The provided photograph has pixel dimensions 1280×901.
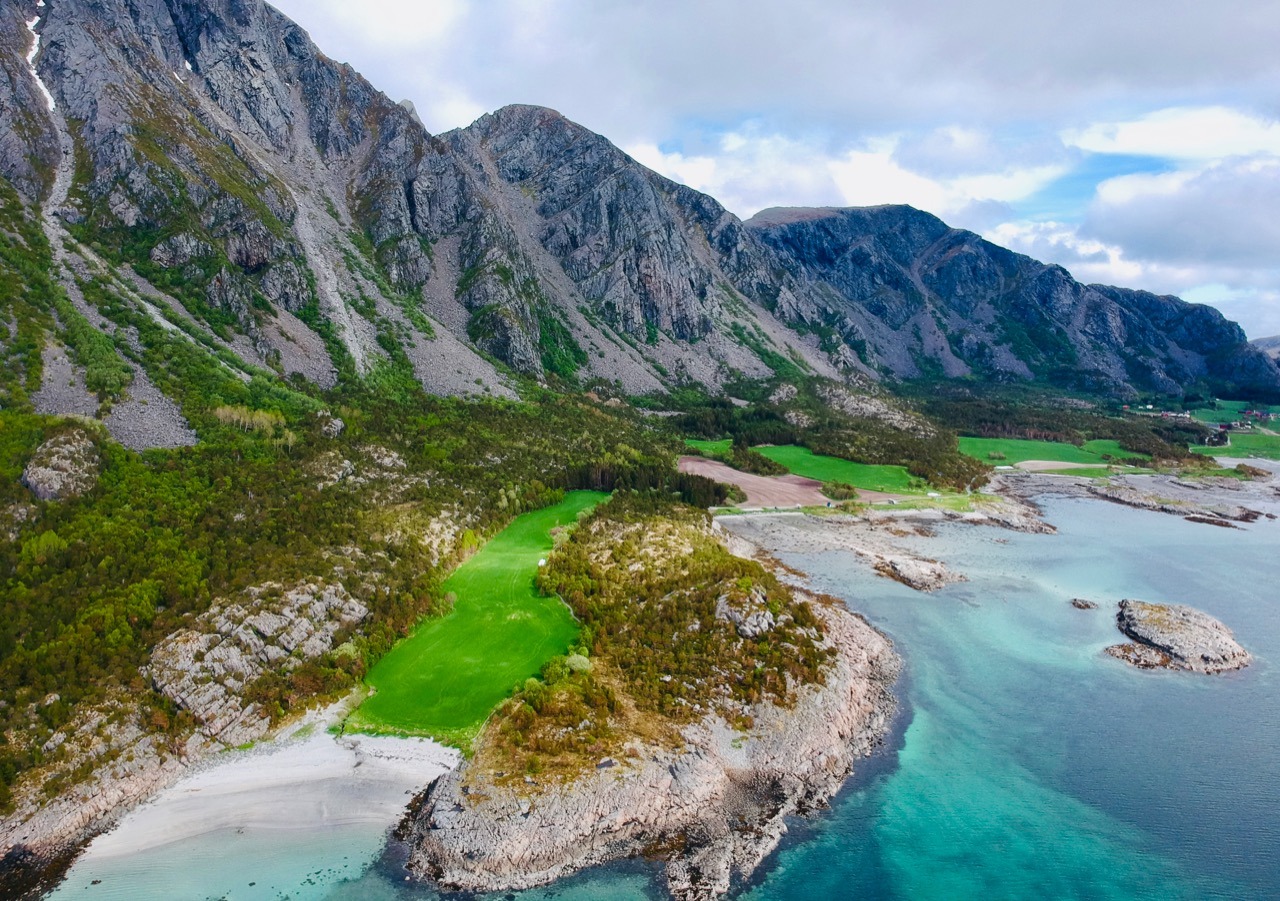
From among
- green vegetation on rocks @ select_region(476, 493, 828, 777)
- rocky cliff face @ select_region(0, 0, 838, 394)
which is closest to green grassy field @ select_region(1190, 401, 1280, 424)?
rocky cliff face @ select_region(0, 0, 838, 394)

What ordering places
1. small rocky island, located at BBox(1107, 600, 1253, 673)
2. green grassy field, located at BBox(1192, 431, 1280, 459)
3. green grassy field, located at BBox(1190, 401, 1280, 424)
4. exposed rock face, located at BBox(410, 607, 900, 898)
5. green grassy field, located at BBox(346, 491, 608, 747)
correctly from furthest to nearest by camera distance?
green grassy field, located at BBox(1190, 401, 1280, 424) < green grassy field, located at BBox(1192, 431, 1280, 459) < small rocky island, located at BBox(1107, 600, 1253, 673) < green grassy field, located at BBox(346, 491, 608, 747) < exposed rock face, located at BBox(410, 607, 900, 898)

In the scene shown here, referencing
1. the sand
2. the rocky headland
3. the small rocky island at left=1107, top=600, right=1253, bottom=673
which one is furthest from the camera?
the rocky headland

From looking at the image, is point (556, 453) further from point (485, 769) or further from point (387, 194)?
point (387, 194)

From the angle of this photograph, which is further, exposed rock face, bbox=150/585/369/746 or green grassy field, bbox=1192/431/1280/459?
green grassy field, bbox=1192/431/1280/459

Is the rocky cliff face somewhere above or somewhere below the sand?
above

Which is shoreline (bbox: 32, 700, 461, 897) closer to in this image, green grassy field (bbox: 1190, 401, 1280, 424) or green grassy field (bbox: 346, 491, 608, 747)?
green grassy field (bbox: 346, 491, 608, 747)

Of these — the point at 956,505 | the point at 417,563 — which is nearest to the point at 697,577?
the point at 417,563
